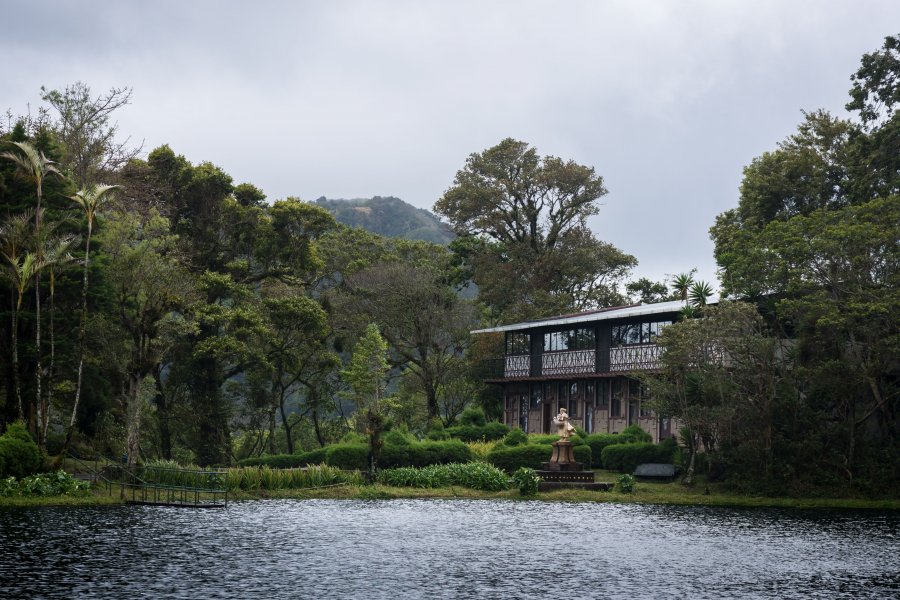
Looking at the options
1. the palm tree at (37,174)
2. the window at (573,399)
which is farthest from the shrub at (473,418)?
the palm tree at (37,174)

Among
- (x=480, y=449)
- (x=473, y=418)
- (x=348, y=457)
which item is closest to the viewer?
(x=348, y=457)

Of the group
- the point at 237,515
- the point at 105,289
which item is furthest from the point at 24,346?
the point at 237,515

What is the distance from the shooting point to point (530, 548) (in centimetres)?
2761

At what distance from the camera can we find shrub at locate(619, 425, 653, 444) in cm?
5372

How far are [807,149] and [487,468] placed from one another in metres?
31.6

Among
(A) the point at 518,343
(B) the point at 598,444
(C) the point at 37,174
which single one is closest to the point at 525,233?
(A) the point at 518,343

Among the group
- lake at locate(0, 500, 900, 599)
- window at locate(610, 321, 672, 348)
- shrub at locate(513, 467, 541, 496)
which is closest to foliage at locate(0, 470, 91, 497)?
lake at locate(0, 500, 900, 599)

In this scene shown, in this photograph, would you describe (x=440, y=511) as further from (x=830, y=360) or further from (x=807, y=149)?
(x=807, y=149)

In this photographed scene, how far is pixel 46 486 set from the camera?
3731cm

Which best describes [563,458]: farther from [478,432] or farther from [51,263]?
[51,263]

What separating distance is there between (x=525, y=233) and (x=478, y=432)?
2697 centimetres

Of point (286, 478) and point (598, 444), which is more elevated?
point (598, 444)

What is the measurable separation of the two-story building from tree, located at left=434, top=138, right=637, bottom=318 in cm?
Result: 791

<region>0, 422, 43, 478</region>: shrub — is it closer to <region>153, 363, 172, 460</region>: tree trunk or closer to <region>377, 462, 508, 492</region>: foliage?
<region>377, 462, 508, 492</region>: foliage
